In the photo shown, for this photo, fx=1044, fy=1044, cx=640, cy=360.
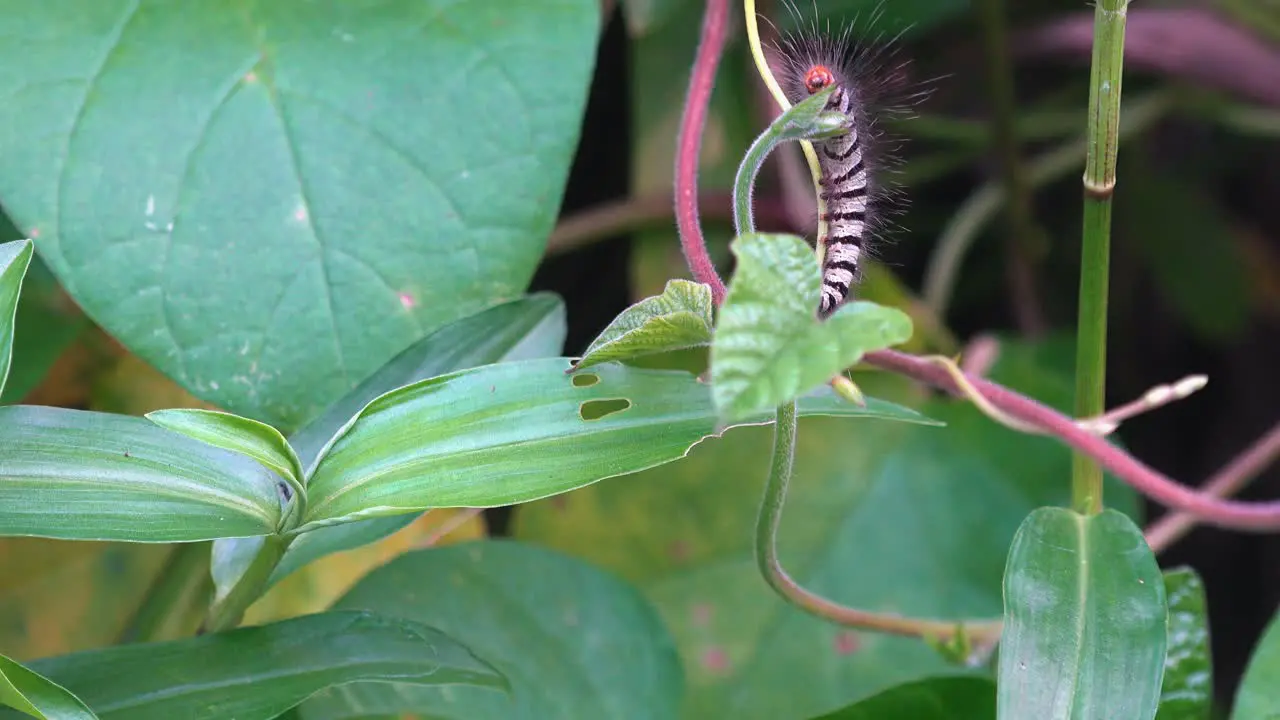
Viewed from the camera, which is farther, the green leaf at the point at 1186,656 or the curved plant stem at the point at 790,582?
the green leaf at the point at 1186,656

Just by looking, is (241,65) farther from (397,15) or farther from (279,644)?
(279,644)

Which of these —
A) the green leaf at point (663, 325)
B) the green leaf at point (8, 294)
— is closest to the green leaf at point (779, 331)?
the green leaf at point (663, 325)

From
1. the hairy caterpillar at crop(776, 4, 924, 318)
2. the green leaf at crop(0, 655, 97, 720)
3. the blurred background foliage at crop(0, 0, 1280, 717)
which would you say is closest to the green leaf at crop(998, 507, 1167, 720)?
the hairy caterpillar at crop(776, 4, 924, 318)

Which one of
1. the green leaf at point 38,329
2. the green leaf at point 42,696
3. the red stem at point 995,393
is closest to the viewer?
the green leaf at point 42,696

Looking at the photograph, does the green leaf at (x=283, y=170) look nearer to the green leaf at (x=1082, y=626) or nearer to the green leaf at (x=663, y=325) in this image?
the green leaf at (x=663, y=325)

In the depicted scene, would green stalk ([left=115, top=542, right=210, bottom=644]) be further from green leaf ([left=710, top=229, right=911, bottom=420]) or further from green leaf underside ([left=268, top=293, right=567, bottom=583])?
green leaf ([left=710, top=229, right=911, bottom=420])

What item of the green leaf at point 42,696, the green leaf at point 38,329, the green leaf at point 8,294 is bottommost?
the green leaf at point 42,696

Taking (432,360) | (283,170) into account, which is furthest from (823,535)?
(283,170)

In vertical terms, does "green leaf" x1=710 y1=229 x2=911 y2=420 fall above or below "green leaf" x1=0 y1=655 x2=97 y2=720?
above
